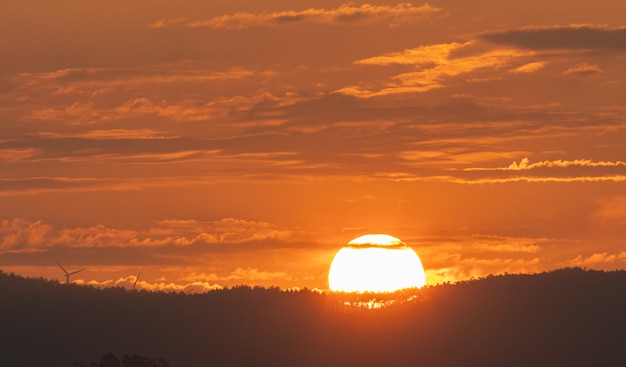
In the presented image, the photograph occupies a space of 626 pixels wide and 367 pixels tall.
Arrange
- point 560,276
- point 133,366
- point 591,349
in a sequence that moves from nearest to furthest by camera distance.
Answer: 1. point 133,366
2. point 591,349
3. point 560,276

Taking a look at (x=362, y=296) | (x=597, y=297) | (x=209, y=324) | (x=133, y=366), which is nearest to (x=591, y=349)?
(x=597, y=297)

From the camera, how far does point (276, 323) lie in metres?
155

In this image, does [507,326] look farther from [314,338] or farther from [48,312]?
[48,312]

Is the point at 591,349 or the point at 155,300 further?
the point at 155,300

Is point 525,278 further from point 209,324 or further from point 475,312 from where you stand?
point 209,324

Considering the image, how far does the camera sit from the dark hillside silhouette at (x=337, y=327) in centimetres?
14938

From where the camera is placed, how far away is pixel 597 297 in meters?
153

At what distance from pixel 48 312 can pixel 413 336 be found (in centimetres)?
3068

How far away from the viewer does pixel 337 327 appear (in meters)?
153

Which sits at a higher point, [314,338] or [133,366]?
[314,338]

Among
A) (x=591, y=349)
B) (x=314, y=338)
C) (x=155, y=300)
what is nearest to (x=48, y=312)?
(x=155, y=300)

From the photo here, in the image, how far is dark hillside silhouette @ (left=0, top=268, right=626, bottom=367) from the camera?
14938 centimetres

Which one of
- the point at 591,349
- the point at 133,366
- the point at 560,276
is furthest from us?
the point at 560,276

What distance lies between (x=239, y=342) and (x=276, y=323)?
345 centimetres
